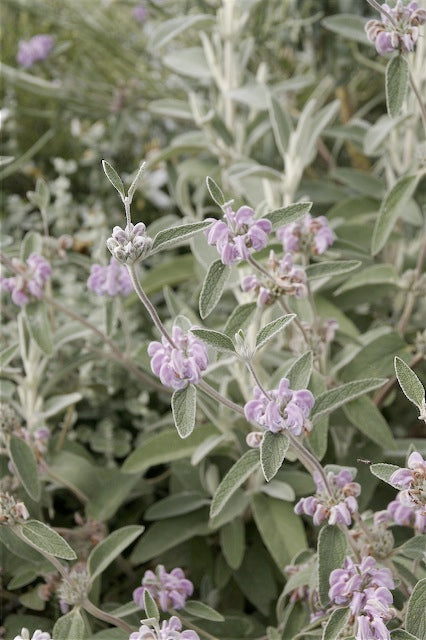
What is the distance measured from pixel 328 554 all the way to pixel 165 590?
13cm

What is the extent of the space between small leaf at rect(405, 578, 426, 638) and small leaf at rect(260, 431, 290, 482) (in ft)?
0.33

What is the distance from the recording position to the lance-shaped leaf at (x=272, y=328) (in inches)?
19.7

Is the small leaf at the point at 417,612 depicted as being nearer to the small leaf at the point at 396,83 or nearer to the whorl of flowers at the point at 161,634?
the whorl of flowers at the point at 161,634

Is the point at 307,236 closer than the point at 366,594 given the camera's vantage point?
No

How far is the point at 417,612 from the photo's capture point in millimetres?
499

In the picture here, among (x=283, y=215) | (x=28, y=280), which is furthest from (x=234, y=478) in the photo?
(x=28, y=280)

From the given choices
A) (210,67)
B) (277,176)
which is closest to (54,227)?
(210,67)

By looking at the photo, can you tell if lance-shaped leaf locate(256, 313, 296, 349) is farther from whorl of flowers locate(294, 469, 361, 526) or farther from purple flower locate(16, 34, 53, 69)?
purple flower locate(16, 34, 53, 69)

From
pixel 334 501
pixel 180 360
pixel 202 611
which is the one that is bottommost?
pixel 202 611

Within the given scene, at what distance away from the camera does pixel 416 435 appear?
0.95 m

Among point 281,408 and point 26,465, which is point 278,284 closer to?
point 281,408

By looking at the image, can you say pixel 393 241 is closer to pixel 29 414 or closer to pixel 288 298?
pixel 288 298

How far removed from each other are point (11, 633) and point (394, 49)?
0.53 meters

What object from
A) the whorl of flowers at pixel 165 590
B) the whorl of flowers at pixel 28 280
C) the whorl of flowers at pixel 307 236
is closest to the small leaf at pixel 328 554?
the whorl of flowers at pixel 165 590
